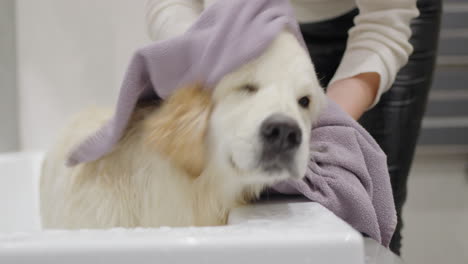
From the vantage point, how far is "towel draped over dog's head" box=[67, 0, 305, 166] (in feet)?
1.80

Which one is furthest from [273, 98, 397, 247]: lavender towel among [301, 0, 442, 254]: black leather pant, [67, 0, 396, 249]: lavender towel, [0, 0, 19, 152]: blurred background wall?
[0, 0, 19, 152]: blurred background wall

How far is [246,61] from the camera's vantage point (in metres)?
0.55

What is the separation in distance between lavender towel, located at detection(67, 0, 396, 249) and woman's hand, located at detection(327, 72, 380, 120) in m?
0.13

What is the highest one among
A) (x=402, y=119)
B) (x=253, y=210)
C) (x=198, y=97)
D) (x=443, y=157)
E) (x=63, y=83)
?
(x=198, y=97)

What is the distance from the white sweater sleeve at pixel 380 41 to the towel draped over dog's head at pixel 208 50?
8.9 inches

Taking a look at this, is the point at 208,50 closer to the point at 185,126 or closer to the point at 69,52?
the point at 185,126

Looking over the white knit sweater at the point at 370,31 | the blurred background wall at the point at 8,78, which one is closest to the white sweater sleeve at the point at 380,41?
the white knit sweater at the point at 370,31

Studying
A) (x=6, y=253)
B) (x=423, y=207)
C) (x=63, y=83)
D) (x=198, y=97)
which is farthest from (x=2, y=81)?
(x=423, y=207)

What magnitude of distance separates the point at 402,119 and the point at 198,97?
0.59 m

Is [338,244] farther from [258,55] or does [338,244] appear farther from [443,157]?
[443,157]

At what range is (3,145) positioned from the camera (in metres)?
1.37

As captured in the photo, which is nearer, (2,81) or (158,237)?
(158,237)

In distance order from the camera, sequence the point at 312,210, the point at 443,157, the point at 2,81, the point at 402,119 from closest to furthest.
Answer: the point at 312,210 → the point at 402,119 → the point at 2,81 → the point at 443,157

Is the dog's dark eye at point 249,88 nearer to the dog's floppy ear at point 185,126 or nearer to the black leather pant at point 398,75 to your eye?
the dog's floppy ear at point 185,126
